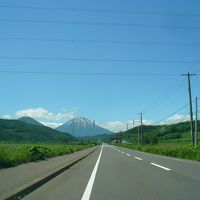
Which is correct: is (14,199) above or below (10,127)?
below

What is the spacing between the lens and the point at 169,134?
13938 cm

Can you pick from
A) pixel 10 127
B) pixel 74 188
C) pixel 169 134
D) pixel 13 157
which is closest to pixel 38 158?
pixel 13 157

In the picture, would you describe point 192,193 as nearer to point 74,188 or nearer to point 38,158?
point 74,188

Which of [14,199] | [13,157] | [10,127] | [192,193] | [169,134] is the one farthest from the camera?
[10,127]

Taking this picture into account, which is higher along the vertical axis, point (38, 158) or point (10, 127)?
point (10, 127)

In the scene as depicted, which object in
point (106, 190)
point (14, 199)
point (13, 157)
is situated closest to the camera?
point (14, 199)

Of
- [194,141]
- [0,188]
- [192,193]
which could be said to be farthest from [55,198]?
[194,141]

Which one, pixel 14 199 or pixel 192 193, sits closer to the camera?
pixel 14 199

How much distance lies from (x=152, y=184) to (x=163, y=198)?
3.04 metres

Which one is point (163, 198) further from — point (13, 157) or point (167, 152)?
point (167, 152)

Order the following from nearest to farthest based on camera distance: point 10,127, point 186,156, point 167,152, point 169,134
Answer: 1. point 186,156
2. point 167,152
3. point 169,134
4. point 10,127

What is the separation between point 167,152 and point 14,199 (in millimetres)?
34508

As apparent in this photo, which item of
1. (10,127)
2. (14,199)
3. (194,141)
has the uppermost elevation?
(10,127)

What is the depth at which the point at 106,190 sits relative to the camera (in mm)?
11039
